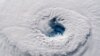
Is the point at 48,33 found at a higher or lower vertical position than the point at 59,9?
lower

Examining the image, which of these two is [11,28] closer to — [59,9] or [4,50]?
[4,50]

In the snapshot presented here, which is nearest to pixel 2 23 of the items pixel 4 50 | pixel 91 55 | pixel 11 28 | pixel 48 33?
pixel 11 28

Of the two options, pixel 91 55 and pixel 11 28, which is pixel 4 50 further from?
pixel 91 55

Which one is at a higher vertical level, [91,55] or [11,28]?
[11,28]

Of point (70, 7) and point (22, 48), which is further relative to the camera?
point (70, 7)

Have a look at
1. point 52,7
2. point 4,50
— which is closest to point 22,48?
point 4,50

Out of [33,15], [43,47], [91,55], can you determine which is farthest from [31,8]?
[91,55]

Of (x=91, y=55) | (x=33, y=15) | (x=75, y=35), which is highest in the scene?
(x=33, y=15)

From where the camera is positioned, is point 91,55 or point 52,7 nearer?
point 91,55

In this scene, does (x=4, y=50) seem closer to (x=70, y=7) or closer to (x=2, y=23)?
(x=2, y=23)
